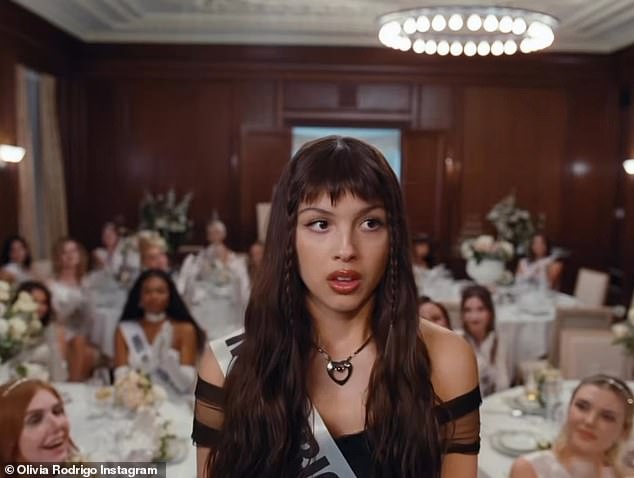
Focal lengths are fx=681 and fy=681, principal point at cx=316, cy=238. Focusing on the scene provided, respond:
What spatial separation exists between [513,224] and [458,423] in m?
6.86

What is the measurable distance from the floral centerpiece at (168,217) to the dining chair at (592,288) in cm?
430

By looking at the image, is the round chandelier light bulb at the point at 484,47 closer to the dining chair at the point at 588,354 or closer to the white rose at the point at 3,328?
the dining chair at the point at 588,354

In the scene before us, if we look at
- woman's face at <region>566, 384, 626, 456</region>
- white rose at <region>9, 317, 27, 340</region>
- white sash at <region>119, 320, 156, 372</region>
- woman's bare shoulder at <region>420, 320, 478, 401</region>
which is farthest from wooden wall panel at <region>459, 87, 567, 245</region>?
woman's bare shoulder at <region>420, 320, 478, 401</region>

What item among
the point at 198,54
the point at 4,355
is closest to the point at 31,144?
the point at 198,54

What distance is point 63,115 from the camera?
7.83 metres

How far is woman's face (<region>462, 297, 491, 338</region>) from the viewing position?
3.92 meters

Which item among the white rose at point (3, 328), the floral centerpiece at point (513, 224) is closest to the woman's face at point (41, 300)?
the white rose at point (3, 328)

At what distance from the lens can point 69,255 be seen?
5.18 m

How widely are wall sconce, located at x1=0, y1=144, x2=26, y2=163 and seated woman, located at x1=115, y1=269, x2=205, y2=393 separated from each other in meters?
3.04

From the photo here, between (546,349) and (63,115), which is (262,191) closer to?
(63,115)

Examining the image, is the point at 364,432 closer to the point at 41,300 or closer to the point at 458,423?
the point at 458,423

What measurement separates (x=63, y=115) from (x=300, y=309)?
7.41 meters

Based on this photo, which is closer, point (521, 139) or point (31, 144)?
point (31, 144)

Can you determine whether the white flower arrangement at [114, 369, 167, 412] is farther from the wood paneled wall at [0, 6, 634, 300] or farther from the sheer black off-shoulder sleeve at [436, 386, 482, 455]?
the wood paneled wall at [0, 6, 634, 300]
